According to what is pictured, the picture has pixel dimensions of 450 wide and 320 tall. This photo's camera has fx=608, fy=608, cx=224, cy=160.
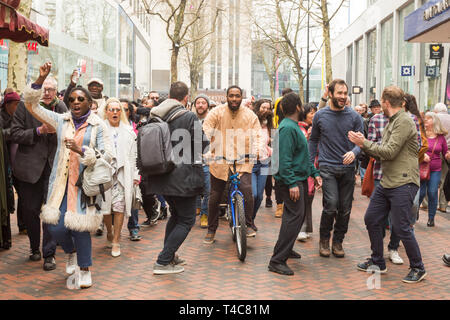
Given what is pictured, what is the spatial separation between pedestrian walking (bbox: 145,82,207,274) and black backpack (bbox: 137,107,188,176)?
135 millimetres

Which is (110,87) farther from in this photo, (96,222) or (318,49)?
(96,222)

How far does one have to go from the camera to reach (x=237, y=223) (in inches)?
298

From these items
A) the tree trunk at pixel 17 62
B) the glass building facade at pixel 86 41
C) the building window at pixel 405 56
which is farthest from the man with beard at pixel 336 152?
the building window at pixel 405 56

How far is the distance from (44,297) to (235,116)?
3665 mm

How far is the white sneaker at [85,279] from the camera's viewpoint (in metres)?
6.02

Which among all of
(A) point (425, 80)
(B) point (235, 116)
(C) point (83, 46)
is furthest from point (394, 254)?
(C) point (83, 46)

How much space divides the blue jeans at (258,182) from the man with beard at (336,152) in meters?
1.55

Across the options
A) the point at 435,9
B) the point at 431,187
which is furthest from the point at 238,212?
the point at 435,9

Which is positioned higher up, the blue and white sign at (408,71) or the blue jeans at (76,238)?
the blue and white sign at (408,71)

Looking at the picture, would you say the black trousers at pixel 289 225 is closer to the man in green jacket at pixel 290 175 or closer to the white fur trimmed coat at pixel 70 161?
the man in green jacket at pixel 290 175

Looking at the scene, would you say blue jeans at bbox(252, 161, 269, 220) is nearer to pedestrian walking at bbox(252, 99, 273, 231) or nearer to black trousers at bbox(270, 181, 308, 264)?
pedestrian walking at bbox(252, 99, 273, 231)

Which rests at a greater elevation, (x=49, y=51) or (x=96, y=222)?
(x=49, y=51)

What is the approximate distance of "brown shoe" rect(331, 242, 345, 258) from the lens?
7.52m

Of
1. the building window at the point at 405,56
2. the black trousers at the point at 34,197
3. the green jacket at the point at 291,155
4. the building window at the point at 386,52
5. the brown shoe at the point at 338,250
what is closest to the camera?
the green jacket at the point at 291,155
